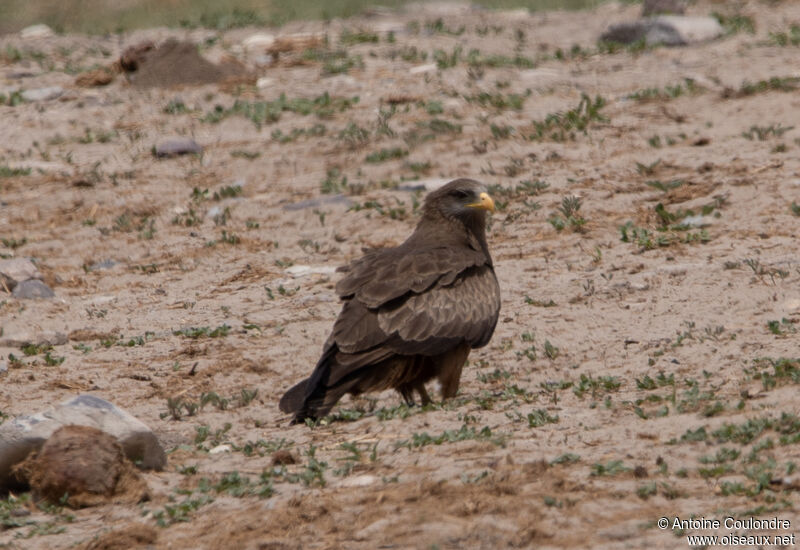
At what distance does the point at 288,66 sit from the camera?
54.5ft

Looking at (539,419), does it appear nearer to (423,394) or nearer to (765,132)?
(423,394)

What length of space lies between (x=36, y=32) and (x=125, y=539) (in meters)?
15.8

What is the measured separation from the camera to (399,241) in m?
11.4

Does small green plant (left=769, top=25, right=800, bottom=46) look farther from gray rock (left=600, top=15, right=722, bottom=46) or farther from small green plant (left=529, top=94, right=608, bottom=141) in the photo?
small green plant (left=529, top=94, right=608, bottom=141)

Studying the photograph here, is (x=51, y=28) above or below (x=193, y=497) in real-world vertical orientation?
above

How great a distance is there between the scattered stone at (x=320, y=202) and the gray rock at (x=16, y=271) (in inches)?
102

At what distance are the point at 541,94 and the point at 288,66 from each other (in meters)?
3.73

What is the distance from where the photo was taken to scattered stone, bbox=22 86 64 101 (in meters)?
15.9

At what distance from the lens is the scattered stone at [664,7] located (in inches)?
714

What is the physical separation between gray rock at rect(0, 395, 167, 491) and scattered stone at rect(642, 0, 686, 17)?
13.3 metres

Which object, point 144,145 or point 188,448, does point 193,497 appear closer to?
point 188,448

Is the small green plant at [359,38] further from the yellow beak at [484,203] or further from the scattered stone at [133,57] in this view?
the yellow beak at [484,203]

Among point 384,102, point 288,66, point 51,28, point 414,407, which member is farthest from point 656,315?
point 51,28
